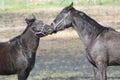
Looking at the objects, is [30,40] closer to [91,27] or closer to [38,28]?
[38,28]

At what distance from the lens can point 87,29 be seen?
1101 centimetres

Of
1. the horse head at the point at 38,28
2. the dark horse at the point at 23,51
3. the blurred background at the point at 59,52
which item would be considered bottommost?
the blurred background at the point at 59,52

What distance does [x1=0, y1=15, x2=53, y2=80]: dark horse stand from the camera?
10.5 meters

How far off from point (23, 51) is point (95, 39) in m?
1.74

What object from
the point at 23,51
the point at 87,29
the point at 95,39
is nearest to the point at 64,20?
the point at 87,29

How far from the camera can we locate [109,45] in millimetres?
10805

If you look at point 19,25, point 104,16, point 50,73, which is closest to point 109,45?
point 50,73

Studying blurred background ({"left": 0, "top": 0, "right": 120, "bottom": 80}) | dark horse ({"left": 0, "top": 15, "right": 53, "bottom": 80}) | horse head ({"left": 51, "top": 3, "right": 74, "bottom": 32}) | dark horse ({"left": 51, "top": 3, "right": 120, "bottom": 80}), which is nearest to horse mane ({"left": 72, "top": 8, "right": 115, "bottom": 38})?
dark horse ({"left": 51, "top": 3, "right": 120, "bottom": 80})

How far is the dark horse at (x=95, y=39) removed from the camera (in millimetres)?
10664

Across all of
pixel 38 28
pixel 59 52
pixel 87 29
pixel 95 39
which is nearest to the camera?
pixel 38 28

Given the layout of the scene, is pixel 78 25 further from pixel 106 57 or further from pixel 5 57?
pixel 5 57

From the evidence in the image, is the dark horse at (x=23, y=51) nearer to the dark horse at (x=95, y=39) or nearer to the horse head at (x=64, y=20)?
the horse head at (x=64, y=20)

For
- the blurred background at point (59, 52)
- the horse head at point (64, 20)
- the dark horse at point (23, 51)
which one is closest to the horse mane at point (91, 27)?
the horse head at point (64, 20)

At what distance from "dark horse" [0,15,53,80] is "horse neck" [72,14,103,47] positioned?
67 centimetres
